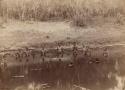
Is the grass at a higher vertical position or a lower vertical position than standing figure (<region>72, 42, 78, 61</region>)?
higher

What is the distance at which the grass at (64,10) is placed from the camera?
1.40m

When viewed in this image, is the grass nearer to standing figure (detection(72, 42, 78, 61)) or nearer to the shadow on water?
standing figure (detection(72, 42, 78, 61))

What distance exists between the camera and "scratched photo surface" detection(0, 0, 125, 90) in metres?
1.39

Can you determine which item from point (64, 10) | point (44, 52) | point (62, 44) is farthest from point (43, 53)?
point (64, 10)

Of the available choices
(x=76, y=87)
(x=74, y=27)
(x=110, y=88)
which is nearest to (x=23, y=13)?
(x=74, y=27)

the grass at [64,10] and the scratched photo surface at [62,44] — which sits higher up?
the grass at [64,10]

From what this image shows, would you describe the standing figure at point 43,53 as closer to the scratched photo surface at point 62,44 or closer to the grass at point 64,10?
the scratched photo surface at point 62,44

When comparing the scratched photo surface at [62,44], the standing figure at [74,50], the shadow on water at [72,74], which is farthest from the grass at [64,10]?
the shadow on water at [72,74]

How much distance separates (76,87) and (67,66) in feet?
0.44

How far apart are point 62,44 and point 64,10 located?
7.9 inches

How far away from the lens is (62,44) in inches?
→ 56.2

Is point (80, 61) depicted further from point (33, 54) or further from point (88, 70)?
Answer: point (33, 54)

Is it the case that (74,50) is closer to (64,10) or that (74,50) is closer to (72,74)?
(72,74)

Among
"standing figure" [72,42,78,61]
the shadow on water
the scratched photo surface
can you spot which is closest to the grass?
the scratched photo surface
